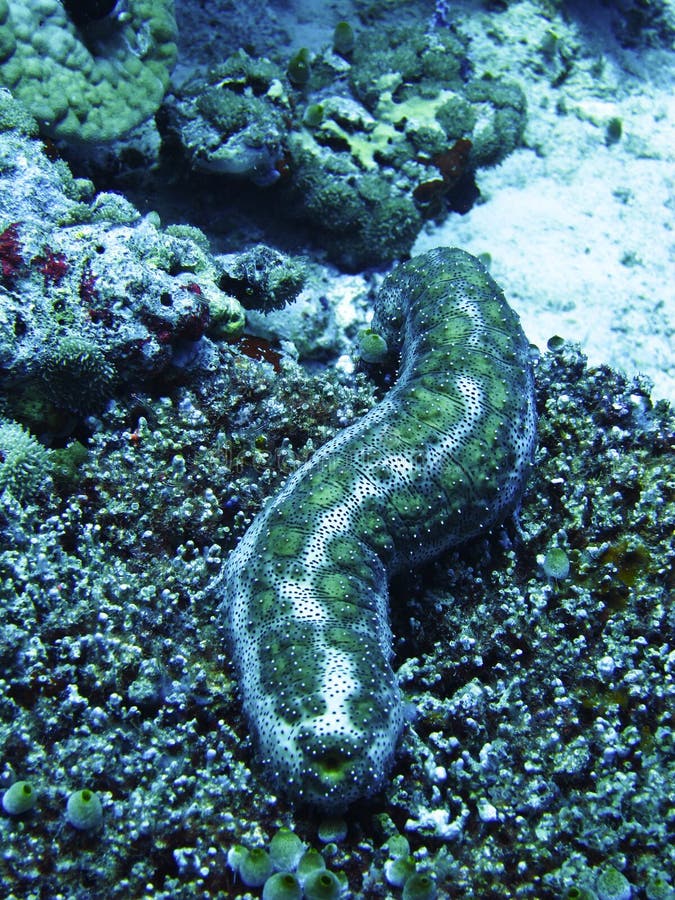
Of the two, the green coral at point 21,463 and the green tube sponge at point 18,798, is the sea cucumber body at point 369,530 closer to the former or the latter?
the green tube sponge at point 18,798

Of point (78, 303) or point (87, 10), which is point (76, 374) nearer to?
point (78, 303)

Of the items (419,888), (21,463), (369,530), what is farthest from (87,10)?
(419,888)

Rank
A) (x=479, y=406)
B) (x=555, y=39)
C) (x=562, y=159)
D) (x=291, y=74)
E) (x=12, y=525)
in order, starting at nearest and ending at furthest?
(x=12, y=525), (x=479, y=406), (x=291, y=74), (x=562, y=159), (x=555, y=39)

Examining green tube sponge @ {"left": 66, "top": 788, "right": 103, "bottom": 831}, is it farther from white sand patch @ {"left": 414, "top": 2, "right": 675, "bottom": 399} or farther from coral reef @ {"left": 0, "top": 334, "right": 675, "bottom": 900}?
white sand patch @ {"left": 414, "top": 2, "right": 675, "bottom": 399}

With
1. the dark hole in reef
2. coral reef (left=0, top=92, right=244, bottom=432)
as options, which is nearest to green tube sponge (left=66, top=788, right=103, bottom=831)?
coral reef (left=0, top=92, right=244, bottom=432)

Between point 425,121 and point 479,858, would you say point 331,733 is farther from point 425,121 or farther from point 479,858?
point 425,121

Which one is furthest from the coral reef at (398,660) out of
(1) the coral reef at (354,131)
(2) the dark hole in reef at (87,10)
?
(2) the dark hole in reef at (87,10)

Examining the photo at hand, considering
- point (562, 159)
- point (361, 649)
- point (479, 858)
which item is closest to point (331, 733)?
point (361, 649)
